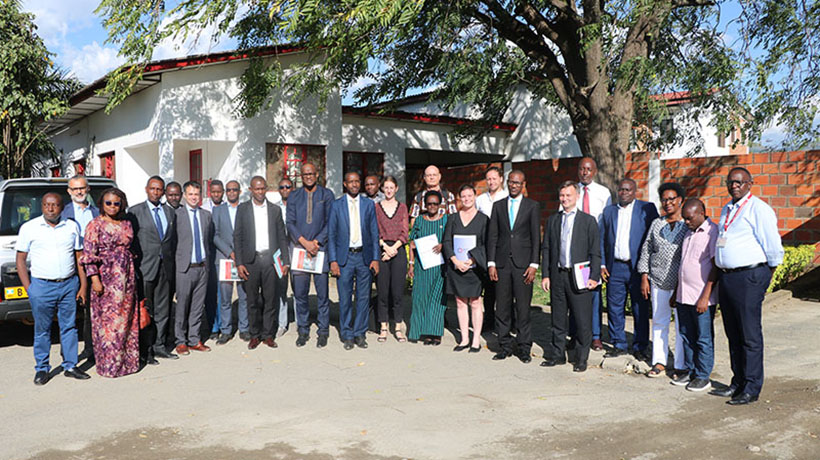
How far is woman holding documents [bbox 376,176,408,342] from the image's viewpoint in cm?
813

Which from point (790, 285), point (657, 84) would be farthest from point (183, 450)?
point (790, 285)

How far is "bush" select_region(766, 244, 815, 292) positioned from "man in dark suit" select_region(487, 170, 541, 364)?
5.63 meters

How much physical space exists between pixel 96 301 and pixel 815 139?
36.1 ft

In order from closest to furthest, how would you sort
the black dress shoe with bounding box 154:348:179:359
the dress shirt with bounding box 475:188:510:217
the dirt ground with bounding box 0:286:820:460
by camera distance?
the dirt ground with bounding box 0:286:820:460 → the black dress shoe with bounding box 154:348:179:359 → the dress shirt with bounding box 475:188:510:217

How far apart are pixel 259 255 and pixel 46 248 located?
2294 mm

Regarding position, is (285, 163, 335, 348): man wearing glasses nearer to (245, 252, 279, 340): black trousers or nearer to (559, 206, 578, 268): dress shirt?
(245, 252, 279, 340): black trousers

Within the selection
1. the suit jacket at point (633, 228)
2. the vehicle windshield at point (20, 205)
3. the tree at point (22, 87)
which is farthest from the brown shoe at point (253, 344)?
the tree at point (22, 87)

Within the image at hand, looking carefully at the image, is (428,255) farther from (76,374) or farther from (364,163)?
(364,163)

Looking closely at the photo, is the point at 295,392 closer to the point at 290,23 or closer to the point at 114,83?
the point at 290,23

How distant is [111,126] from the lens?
52.9 feet

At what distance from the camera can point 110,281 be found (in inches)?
263

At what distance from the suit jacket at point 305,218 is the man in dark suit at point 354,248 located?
0.16 metres

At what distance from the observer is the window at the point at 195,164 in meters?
15.1

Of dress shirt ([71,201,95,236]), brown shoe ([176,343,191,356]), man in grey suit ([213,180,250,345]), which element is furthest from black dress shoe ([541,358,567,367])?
dress shirt ([71,201,95,236])
